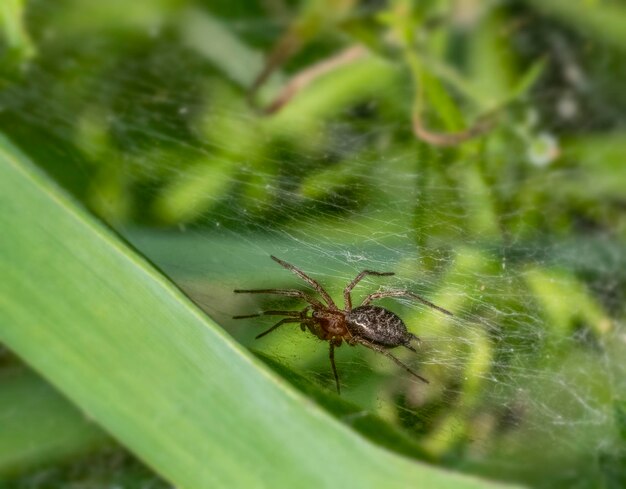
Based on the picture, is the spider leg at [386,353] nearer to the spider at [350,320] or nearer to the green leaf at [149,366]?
the spider at [350,320]

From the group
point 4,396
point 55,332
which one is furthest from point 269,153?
point 4,396

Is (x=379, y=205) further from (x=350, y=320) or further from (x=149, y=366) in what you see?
(x=149, y=366)

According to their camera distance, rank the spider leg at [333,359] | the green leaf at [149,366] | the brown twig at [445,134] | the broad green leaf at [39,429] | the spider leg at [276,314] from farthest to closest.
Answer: the brown twig at [445,134] → the broad green leaf at [39,429] → the spider leg at [276,314] → the spider leg at [333,359] → the green leaf at [149,366]

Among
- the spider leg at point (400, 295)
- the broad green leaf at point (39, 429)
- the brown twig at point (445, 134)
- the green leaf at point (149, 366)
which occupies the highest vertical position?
the brown twig at point (445, 134)

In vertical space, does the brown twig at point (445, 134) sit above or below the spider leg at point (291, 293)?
above

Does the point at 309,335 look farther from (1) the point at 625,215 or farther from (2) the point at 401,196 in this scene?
(1) the point at 625,215

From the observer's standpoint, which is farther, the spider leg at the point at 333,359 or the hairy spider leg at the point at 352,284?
the hairy spider leg at the point at 352,284

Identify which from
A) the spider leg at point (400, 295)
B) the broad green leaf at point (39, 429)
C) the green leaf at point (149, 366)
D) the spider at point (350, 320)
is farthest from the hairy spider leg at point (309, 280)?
the broad green leaf at point (39, 429)
